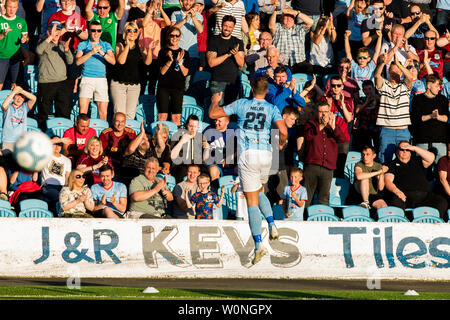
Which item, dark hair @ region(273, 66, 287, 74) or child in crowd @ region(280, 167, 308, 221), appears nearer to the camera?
child in crowd @ region(280, 167, 308, 221)

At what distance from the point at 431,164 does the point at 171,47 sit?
20.0 ft

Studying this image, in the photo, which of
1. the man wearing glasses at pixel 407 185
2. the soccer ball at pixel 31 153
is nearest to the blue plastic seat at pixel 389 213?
the man wearing glasses at pixel 407 185

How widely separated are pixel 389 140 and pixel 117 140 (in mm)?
5825

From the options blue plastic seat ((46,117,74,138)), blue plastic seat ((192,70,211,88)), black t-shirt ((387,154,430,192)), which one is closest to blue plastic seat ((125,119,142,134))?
blue plastic seat ((46,117,74,138))

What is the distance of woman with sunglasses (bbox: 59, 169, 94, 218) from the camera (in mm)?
15703

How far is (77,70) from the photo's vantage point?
18.8m

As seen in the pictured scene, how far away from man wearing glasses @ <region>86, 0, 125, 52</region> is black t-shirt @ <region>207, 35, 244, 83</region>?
7.35ft

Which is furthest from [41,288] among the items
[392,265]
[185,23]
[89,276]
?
[185,23]

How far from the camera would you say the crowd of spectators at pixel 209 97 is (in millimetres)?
16672

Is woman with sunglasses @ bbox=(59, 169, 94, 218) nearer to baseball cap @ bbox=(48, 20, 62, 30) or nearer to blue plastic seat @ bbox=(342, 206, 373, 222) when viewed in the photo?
baseball cap @ bbox=(48, 20, 62, 30)

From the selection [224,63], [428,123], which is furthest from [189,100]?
[428,123]

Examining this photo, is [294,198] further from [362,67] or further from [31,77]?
[31,77]

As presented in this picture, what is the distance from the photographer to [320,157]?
56.9 feet

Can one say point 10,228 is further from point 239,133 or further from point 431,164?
point 431,164
